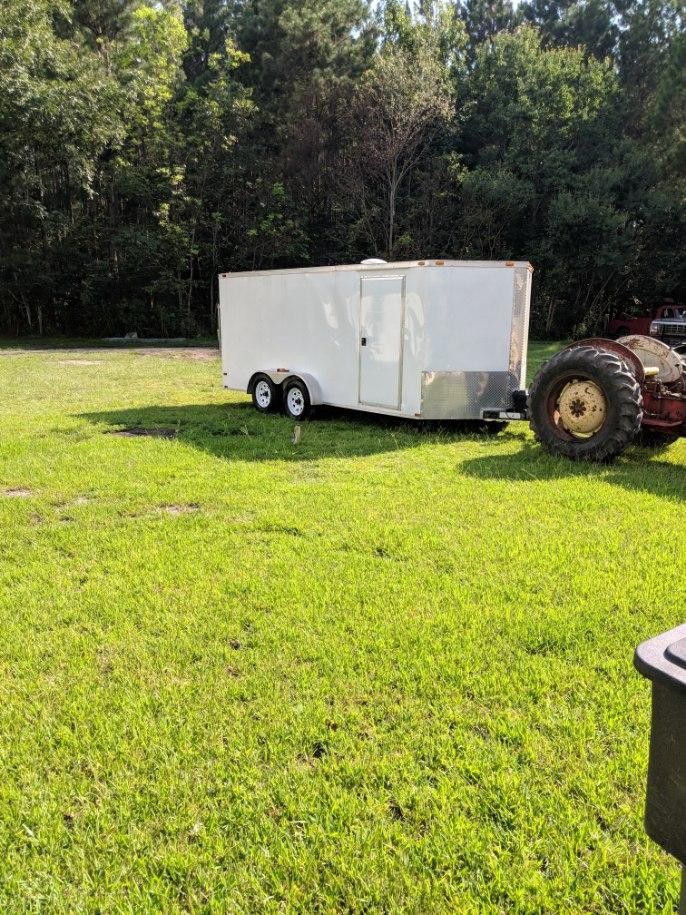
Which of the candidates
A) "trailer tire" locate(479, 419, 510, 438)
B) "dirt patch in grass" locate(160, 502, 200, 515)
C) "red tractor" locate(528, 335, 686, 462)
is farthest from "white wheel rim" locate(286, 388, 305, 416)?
"dirt patch in grass" locate(160, 502, 200, 515)

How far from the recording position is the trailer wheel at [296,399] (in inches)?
428

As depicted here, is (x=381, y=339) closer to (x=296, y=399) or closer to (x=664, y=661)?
(x=296, y=399)

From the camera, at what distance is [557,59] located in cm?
3183

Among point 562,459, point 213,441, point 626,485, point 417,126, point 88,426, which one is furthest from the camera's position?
point 417,126

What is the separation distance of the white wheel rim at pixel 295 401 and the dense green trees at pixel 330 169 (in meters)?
21.2

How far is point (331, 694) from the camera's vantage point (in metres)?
3.34

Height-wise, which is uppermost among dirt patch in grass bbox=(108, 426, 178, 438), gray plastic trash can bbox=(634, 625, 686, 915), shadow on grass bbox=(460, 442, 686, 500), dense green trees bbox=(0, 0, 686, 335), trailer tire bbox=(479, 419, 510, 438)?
dense green trees bbox=(0, 0, 686, 335)

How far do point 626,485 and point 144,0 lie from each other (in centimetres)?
3617

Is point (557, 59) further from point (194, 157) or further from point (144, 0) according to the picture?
point (144, 0)

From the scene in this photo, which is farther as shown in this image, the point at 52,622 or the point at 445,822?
the point at 52,622

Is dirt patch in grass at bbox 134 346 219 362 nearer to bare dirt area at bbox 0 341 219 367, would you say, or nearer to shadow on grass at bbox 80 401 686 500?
bare dirt area at bbox 0 341 219 367

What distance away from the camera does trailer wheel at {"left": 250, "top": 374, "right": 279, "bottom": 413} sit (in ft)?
37.9

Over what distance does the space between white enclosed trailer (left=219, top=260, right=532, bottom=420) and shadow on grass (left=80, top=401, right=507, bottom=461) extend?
37cm

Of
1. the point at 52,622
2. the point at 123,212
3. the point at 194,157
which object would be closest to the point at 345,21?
the point at 194,157
